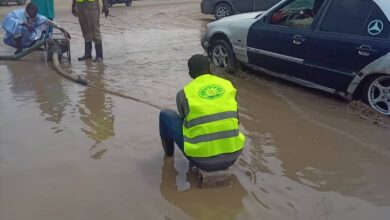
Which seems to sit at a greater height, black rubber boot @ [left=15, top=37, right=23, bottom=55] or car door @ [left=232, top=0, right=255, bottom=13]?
car door @ [left=232, top=0, right=255, bottom=13]

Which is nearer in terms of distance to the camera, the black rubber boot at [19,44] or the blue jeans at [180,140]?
the blue jeans at [180,140]

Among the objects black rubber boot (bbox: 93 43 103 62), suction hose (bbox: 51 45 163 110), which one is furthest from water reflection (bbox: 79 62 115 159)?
black rubber boot (bbox: 93 43 103 62)

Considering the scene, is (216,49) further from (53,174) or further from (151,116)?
(53,174)

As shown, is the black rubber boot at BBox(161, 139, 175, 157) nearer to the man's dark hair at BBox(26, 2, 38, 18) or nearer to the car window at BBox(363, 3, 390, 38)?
the car window at BBox(363, 3, 390, 38)

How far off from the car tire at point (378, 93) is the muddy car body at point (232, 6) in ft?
32.3

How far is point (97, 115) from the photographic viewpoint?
586 centimetres

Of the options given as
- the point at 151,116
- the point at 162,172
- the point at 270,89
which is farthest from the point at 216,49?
the point at 162,172

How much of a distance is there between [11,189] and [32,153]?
77 centimetres

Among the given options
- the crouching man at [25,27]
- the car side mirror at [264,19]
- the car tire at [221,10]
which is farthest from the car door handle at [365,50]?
the car tire at [221,10]

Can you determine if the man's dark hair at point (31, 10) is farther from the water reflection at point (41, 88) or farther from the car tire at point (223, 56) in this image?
the car tire at point (223, 56)

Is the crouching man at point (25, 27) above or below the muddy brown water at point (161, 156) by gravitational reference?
above

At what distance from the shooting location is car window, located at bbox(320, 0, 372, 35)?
5.95m

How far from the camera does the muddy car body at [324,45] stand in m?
5.75

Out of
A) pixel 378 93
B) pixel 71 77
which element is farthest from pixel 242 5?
pixel 378 93
